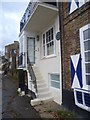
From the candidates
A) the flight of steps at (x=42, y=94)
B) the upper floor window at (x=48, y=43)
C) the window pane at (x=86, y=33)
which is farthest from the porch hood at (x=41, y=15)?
the flight of steps at (x=42, y=94)

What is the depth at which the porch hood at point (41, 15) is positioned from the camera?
6492 millimetres

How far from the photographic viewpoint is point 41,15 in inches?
286

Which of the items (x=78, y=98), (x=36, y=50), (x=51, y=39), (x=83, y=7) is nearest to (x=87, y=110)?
(x=78, y=98)

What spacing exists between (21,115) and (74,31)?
409cm

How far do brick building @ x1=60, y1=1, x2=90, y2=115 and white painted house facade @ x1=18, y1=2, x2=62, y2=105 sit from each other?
765 millimetres

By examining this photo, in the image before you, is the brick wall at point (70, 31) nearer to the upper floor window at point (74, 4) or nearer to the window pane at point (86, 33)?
the upper floor window at point (74, 4)

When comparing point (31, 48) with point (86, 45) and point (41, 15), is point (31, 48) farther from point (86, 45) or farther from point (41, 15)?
point (86, 45)

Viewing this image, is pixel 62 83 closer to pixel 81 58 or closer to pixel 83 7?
pixel 81 58

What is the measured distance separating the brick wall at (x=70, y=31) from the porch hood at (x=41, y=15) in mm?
798

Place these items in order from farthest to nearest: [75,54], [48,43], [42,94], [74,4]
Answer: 1. [48,43]
2. [42,94]
3. [74,4]
4. [75,54]

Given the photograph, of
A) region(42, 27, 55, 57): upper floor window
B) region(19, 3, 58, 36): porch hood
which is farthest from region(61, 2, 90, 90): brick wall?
region(42, 27, 55, 57): upper floor window

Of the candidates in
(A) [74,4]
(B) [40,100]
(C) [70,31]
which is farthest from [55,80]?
(A) [74,4]

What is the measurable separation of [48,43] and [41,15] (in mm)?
1908

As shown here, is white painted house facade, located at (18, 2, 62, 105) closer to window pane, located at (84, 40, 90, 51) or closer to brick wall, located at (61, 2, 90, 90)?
→ brick wall, located at (61, 2, 90, 90)
